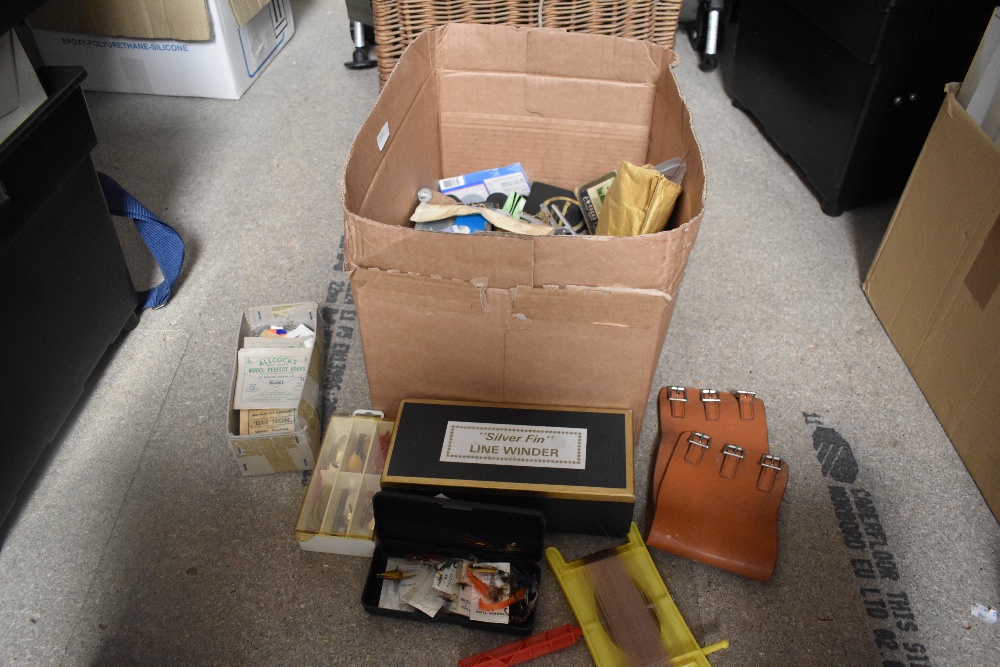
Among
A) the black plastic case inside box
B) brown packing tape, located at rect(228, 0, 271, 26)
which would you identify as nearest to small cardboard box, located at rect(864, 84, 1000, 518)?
the black plastic case inside box

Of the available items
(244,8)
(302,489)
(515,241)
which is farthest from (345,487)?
(244,8)

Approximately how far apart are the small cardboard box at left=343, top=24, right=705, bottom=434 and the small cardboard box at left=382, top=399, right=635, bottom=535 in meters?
0.03

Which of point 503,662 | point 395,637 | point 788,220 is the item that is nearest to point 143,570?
point 395,637

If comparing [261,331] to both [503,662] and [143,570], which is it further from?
[503,662]

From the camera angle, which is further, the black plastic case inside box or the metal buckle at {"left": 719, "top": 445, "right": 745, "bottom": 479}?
the metal buckle at {"left": 719, "top": 445, "right": 745, "bottom": 479}

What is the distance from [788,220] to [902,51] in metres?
0.37

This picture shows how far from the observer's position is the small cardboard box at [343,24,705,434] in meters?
0.83

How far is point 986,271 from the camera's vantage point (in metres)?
1.06

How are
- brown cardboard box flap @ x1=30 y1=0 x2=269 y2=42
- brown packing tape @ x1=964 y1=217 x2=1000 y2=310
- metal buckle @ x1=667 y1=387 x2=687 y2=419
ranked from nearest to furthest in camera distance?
brown packing tape @ x1=964 y1=217 x2=1000 y2=310
metal buckle @ x1=667 y1=387 x2=687 y2=419
brown cardboard box flap @ x1=30 y1=0 x2=269 y2=42

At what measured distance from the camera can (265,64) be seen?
202 cm

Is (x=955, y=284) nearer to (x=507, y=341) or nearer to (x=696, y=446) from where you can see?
(x=696, y=446)

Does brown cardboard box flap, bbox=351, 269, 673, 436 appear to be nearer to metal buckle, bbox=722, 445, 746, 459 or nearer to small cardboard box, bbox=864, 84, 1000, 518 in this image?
metal buckle, bbox=722, 445, 746, 459

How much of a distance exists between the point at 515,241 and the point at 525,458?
0.99 feet

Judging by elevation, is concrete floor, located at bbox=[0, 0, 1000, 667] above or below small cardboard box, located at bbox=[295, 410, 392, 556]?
below
